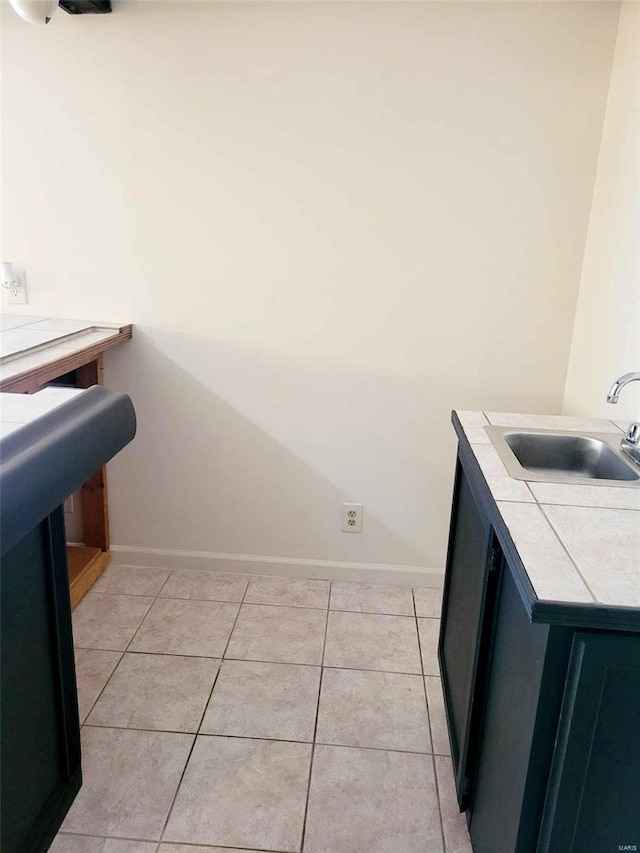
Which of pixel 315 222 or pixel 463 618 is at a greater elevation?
pixel 315 222

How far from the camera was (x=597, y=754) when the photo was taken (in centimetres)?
97

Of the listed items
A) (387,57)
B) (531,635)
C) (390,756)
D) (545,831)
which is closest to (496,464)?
(531,635)

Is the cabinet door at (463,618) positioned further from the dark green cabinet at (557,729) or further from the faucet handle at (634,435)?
the faucet handle at (634,435)

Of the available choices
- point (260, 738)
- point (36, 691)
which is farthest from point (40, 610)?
point (260, 738)

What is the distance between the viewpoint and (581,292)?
2.34 metres

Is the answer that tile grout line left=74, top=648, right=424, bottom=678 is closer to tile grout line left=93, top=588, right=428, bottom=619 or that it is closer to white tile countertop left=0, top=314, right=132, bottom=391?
tile grout line left=93, top=588, right=428, bottom=619

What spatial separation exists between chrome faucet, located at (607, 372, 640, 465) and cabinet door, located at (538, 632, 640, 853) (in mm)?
722

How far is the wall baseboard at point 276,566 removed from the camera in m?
2.72

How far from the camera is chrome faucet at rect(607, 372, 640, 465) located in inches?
60.7

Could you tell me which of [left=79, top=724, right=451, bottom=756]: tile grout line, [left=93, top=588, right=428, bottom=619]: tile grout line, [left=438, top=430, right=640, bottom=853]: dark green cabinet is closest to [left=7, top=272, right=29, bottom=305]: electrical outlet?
[left=93, top=588, right=428, bottom=619]: tile grout line

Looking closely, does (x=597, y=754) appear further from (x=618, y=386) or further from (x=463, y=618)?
(x=618, y=386)

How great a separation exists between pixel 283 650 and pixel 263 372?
3.37 ft

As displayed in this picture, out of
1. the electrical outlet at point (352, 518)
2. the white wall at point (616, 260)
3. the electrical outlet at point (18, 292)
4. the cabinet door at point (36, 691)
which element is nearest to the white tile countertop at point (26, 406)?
the cabinet door at point (36, 691)

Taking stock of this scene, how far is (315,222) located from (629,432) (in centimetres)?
132
